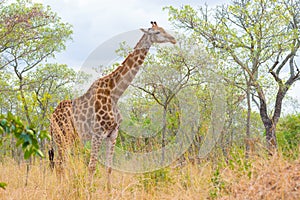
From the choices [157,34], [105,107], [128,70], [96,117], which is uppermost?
[157,34]

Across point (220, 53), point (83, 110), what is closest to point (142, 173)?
point (83, 110)

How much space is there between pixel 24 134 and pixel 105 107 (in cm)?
475

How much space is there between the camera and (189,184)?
678cm

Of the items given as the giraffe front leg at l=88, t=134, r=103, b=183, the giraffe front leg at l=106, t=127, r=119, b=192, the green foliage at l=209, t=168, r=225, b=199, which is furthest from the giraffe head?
the green foliage at l=209, t=168, r=225, b=199

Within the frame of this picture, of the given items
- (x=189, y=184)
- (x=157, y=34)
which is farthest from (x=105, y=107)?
(x=189, y=184)

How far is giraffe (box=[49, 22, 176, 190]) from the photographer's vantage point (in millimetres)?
7078

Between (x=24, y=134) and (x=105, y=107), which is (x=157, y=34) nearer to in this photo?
(x=105, y=107)

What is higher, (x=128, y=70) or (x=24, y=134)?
(x=128, y=70)

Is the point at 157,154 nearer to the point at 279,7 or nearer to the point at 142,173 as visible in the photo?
the point at 142,173

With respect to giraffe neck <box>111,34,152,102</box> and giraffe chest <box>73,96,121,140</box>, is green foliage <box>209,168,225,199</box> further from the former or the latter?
giraffe neck <box>111,34,152,102</box>

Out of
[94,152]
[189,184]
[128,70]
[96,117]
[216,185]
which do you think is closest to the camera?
[216,185]

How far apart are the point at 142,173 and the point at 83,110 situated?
142 cm

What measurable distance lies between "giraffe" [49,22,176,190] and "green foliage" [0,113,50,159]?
4.33 m

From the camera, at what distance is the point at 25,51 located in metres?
13.7
